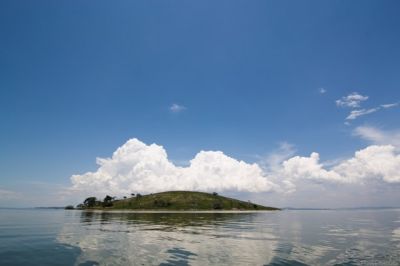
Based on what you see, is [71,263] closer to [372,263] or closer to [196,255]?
[196,255]

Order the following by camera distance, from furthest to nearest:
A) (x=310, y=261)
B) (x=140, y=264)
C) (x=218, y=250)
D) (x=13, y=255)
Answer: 1. (x=218, y=250)
2. (x=13, y=255)
3. (x=310, y=261)
4. (x=140, y=264)

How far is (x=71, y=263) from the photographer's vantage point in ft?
108

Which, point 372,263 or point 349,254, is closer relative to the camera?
point 372,263

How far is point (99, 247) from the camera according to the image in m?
44.0

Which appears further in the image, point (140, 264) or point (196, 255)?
point (196, 255)

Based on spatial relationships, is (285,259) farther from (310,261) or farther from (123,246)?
(123,246)

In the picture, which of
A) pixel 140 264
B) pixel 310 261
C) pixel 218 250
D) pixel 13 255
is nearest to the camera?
pixel 140 264

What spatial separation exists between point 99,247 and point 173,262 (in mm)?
15851

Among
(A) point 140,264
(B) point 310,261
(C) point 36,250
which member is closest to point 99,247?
(C) point 36,250

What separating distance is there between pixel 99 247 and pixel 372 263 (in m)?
37.5

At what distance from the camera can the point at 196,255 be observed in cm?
3884

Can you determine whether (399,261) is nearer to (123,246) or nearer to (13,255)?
(123,246)

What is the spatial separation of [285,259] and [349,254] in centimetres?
1020

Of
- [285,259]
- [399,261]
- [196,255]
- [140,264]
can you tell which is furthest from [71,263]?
[399,261]
